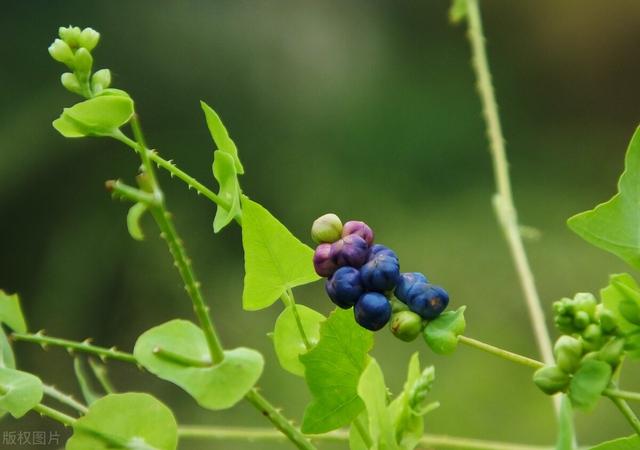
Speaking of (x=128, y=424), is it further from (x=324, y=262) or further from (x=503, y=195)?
(x=503, y=195)

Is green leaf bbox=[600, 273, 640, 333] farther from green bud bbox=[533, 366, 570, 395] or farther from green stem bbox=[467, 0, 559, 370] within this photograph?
green stem bbox=[467, 0, 559, 370]

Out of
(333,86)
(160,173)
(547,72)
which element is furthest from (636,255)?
(547,72)

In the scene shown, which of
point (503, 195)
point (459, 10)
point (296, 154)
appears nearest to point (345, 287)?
point (503, 195)

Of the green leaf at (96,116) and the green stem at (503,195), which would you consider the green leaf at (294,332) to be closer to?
the green leaf at (96,116)

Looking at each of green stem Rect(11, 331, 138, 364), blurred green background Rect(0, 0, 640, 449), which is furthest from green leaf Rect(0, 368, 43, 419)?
blurred green background Rect(0, 0, 640, 449)

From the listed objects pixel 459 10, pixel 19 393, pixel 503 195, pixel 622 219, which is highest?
pixel 459 10

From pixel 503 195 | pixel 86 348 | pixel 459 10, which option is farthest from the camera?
pixel 459 10
